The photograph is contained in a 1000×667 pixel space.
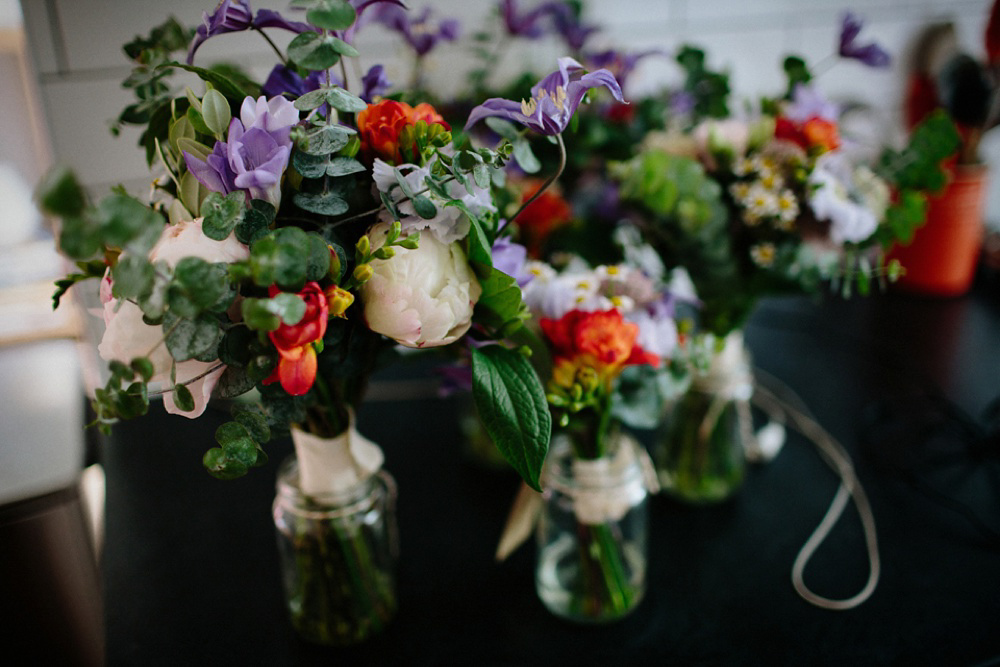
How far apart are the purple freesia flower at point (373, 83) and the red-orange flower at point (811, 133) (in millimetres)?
419

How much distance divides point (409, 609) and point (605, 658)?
19cm

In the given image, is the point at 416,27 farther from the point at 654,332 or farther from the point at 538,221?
the point at 654,332

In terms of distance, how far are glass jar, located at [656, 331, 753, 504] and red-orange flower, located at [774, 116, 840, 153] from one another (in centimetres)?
22

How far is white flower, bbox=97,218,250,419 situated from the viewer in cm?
38

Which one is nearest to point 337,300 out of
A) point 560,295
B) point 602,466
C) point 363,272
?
point 363,272

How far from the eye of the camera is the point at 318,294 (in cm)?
38

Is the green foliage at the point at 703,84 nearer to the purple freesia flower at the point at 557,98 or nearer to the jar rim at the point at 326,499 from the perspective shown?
the purple freesia flower at the point at 557,98

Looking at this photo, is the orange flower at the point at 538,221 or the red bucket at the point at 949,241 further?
the red bucket at the point at 949,241

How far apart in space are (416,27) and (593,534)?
0.63 m

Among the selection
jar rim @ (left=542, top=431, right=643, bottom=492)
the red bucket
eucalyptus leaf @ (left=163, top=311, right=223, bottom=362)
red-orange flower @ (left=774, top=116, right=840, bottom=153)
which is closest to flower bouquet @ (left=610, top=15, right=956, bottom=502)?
red-orange flower @ (left=774, top=116, right=840, bottom=153)

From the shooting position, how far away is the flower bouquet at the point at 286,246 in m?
0.36

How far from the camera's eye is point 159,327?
1.27ft

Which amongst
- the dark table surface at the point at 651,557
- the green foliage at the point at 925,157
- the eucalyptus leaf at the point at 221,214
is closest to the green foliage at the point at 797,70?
the green foliage at the point at 925,157

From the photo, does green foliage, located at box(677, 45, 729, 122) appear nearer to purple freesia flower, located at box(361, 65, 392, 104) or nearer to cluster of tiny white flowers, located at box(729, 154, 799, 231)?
cluster of tiny white flowers, located at box(729, 154, 799, 231)
